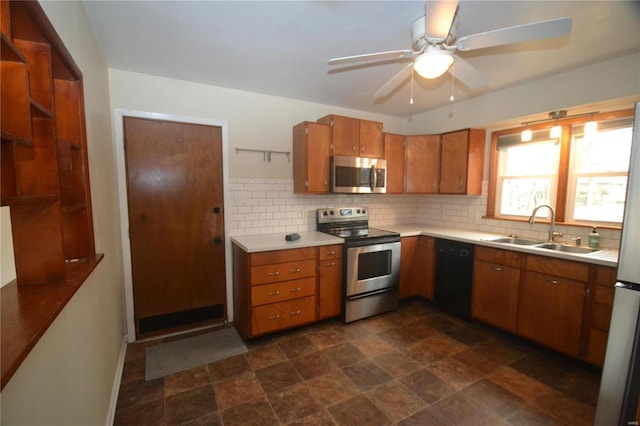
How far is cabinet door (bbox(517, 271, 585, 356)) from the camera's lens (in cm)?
223

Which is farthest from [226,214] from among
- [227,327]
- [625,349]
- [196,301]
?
[625,349]

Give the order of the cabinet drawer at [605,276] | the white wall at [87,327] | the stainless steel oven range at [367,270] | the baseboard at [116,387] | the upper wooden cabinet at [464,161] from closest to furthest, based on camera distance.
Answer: the white wall at [87,327]
the baseboard at [116,387]
the cabinet drawer at [605,276]
the stainless steel oven range at [367,270]
the upper wooden cabinet at [464,161]

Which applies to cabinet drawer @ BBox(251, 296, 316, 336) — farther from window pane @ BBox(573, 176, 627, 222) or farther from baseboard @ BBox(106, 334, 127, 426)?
window pane @ BBox(573, 176, 627, 222)

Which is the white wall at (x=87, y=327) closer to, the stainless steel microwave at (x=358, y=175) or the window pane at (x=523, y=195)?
the stainless steel microwave at (x=358, y=175)

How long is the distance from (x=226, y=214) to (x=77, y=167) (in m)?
1.53

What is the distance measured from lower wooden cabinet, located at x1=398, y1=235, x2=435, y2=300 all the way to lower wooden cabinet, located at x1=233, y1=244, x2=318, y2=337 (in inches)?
48.5

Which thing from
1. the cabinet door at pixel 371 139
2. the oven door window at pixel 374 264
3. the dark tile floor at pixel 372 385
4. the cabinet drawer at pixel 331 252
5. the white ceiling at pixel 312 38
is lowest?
the dark tile floor at pixel 372 385

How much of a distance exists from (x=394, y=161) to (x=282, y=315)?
2309mm

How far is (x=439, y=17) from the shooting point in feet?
4.18

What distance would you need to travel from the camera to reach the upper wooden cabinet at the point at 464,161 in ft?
10.8

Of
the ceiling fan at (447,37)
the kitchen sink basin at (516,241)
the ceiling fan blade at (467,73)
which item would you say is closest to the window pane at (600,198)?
the kitchen sink basin at (516,241)

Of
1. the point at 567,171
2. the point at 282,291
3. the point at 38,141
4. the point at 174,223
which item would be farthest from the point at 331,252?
the point at 567,171

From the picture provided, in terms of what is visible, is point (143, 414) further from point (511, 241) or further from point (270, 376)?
point (511, 241)

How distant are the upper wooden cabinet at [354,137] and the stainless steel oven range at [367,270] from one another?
79 cm
